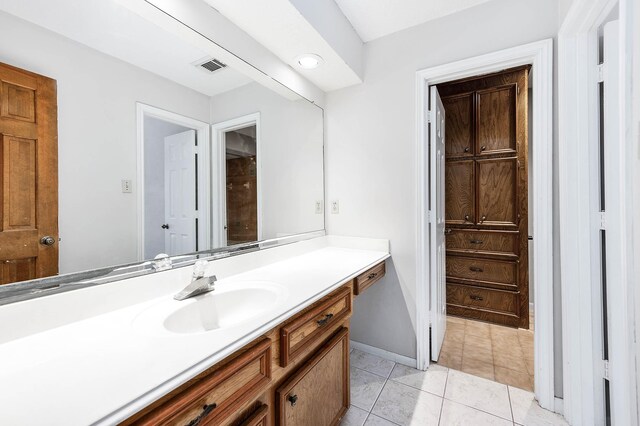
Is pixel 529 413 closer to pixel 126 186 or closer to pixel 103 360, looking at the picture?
pixel 103 360

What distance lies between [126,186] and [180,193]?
23cm

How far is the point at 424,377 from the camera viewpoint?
1.83 metres

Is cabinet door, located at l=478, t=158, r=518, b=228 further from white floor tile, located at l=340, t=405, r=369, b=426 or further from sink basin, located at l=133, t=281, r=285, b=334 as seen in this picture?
sink basin, located at l=133, t=281, r=285, b=334

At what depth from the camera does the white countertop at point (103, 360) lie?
51 centimetres

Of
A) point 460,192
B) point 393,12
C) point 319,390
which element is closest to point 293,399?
point 319,390

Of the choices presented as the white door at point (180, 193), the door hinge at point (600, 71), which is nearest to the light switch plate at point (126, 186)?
the white door at point (180, 193)

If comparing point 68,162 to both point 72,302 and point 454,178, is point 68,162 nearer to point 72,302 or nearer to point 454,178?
point 72,302

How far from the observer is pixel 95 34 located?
0.96 metres

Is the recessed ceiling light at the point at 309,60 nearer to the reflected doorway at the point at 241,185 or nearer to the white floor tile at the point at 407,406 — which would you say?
the reflected doorway at the point at 241,185

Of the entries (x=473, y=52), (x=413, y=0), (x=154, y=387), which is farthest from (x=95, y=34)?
(x=473, y=52)

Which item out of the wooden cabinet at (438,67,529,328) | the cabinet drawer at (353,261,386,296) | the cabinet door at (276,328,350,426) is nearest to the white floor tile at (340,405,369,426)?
the cabinet door at (276,328,350,426)

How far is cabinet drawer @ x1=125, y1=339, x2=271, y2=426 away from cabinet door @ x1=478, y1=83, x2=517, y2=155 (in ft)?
8.67

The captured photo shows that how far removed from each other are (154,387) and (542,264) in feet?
6.04

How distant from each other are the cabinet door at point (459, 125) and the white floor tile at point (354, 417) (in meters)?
2.32
